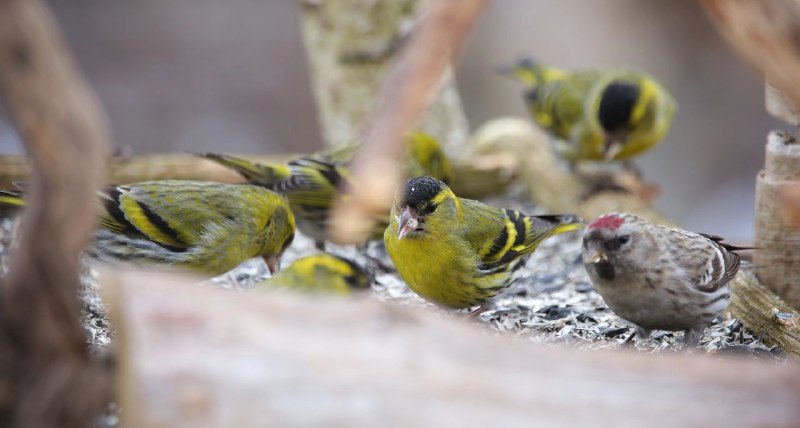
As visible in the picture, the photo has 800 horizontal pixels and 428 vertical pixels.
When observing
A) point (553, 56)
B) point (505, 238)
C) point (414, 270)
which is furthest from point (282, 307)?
point (553, 56)

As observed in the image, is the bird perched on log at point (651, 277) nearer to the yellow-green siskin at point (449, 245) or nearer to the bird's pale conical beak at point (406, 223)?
the yellow-green siskin at point (449, 245)

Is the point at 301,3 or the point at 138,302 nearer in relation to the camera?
→ the point at 138,302

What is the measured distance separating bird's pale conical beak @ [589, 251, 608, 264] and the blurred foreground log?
1.09 m

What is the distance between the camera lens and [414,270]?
321cm

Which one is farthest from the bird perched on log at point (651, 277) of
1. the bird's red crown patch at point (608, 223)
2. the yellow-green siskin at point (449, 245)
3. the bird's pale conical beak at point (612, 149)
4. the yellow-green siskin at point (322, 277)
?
the bird's pale conical beak at point (612, 149)

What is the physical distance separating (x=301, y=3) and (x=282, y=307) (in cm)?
344

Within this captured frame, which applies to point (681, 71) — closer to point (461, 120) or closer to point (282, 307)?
point (461, 120)

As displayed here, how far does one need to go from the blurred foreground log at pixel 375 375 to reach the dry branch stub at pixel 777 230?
4.57 feet

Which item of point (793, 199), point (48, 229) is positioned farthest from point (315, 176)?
point (793, 199)

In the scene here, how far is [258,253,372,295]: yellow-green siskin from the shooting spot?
2.74 metres

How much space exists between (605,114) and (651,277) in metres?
1.96

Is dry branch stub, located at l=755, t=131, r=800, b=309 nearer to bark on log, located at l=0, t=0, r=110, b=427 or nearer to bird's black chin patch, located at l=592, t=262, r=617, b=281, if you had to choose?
bird's black chin patch, located at l=592, t=262, r=617, b=281

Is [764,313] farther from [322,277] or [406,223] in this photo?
[322,277]

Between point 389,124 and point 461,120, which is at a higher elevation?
point 389,124
